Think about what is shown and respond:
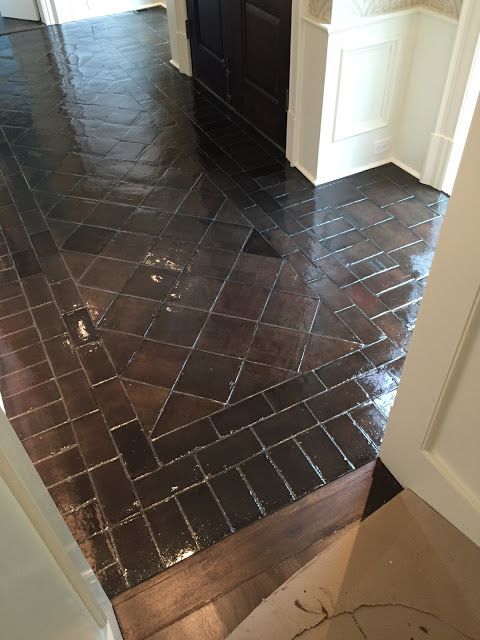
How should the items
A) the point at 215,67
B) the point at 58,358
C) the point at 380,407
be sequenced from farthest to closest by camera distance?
the point at 215,67 → the point at 58,358 → the point at 380,407

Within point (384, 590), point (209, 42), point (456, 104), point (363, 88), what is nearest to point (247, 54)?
point (209, 42)

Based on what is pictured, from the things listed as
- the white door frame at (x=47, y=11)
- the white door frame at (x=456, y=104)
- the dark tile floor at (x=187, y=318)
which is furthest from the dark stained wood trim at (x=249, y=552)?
the white door frame at (x=47, y=11)

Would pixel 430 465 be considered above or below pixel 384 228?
above

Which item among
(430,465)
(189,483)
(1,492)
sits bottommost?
(189,483)

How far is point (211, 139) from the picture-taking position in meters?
3.88

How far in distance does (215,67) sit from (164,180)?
1.42 m

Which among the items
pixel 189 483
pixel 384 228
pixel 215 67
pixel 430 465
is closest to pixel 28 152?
pixel 215 67

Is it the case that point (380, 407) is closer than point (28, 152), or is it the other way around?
point (380, 407)

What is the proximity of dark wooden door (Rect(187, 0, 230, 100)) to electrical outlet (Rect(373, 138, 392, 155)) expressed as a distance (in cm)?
143

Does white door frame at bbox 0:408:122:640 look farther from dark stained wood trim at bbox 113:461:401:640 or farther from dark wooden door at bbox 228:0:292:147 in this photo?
dark wooden door at bbox 228:0:292:147

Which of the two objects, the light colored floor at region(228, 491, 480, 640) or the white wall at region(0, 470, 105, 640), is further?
the light colored floor at region(228, 491, 480, 640)

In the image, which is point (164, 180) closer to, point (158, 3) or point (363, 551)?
point (363, 551)

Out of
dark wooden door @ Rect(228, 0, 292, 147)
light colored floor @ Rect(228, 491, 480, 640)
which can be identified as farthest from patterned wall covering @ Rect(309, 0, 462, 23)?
light colored floor @ Rect(228, 491, 480, 640)

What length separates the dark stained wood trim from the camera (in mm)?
1611
